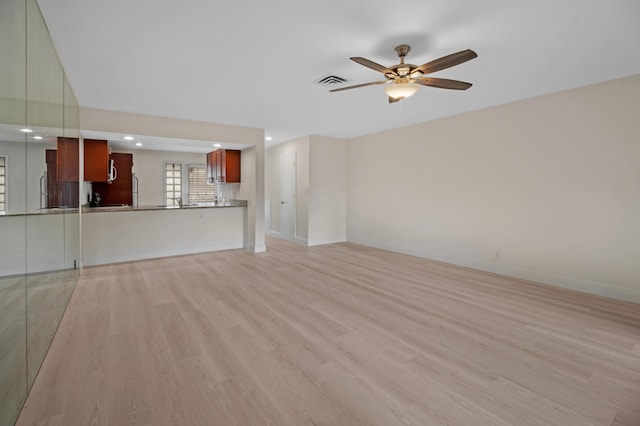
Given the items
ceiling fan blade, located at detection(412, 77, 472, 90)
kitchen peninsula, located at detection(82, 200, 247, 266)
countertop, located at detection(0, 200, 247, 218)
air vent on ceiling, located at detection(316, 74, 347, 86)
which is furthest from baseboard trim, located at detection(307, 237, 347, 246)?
ceiling fan blade, located at detection(412, 77, 472, 90)

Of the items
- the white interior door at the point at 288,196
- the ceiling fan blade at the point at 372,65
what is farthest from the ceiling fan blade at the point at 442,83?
the white interior door at the point at 288,196

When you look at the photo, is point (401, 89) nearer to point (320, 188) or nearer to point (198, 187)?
point (320, 188)

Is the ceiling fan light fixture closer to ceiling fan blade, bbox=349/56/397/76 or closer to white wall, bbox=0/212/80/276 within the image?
ceiling fan blade, bbox=349/56/397/76

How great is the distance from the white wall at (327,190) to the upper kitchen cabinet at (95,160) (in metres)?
4.07

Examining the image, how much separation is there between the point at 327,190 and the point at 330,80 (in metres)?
3.89

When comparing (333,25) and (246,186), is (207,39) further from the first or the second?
(246,186)

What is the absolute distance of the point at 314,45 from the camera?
275 cm

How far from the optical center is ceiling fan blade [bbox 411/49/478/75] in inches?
91.0

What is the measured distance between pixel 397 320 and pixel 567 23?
9.66 ft

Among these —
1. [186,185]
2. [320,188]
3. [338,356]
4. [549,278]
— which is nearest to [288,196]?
[320,188]

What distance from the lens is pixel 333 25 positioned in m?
2.43

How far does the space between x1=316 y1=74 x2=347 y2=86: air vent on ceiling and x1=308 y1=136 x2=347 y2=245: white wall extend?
3.28m

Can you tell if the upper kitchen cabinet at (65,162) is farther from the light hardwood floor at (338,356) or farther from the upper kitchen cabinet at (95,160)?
the upper kitchen cabinet at (95,160)

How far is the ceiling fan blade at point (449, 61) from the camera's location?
2.31 metres
